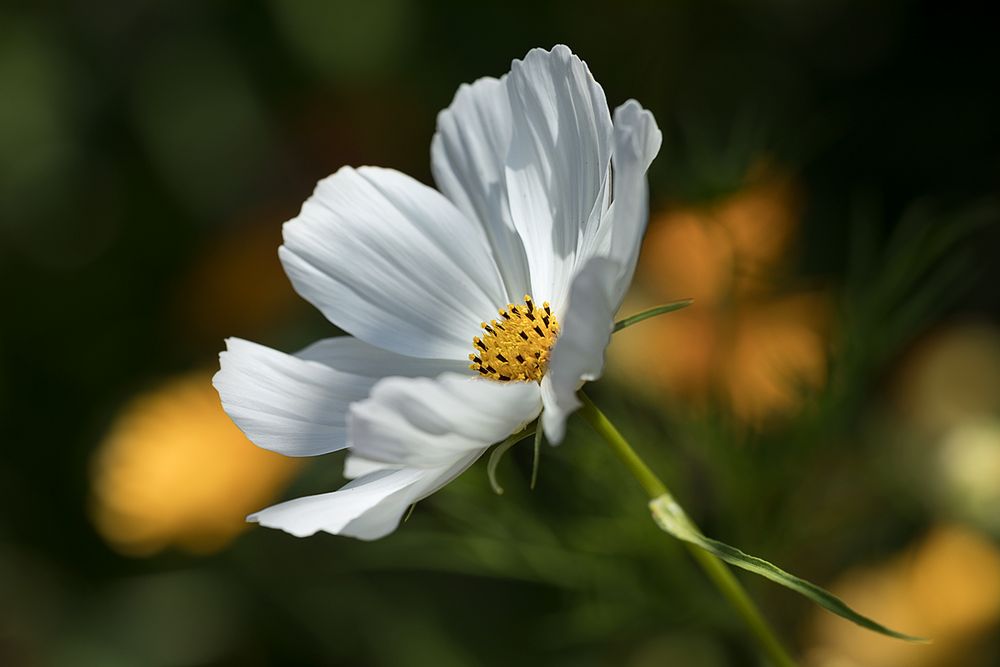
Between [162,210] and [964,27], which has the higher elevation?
[162,210]

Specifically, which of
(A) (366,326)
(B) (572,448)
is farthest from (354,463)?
(B) (572,448)

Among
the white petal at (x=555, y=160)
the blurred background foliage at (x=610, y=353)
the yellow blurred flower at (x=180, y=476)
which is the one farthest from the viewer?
the yellow blurred flower at (x=180, y=476)

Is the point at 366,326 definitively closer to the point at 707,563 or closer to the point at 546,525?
the point at 707,563

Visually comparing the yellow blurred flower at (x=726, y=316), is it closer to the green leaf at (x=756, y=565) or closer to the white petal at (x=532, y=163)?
the white petal at (x=532, y=163)

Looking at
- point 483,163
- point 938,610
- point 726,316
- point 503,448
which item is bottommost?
point 938,610

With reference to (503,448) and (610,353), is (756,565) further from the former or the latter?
(610,353)

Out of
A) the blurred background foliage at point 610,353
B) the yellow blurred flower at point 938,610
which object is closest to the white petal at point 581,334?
the blurred background foliage at point 610,353

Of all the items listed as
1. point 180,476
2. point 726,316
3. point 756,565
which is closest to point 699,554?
point 756,565

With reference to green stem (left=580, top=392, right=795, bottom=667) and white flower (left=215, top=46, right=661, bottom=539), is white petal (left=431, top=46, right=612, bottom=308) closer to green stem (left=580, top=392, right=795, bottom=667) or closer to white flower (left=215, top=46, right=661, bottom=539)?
white flower (left=215, top=46, right=661, bottom=539)
